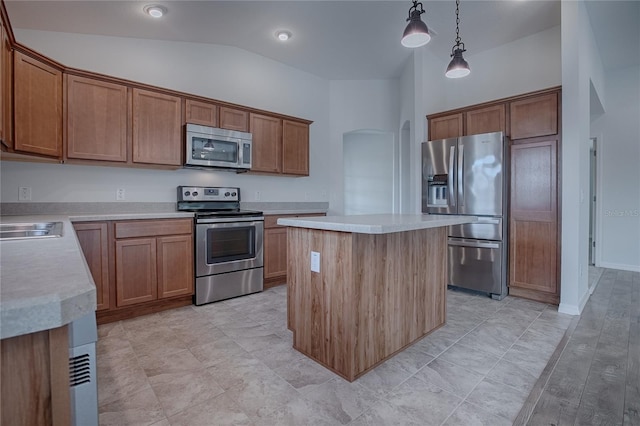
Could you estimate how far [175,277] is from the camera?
3.17 m

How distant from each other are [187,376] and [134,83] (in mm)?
2710

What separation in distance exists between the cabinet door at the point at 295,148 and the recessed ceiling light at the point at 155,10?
5.69 ft

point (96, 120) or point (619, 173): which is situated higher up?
point (96, 120)

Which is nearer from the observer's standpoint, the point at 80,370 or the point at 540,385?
the point at 80,370

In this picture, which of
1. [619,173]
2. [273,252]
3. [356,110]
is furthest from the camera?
[356,110]

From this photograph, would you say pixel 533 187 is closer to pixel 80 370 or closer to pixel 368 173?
pixel 368 173

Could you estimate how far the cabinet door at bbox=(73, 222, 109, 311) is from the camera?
2676 mm

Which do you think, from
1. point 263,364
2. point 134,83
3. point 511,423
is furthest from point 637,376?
point 134,83

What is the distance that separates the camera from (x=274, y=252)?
3.96 meters

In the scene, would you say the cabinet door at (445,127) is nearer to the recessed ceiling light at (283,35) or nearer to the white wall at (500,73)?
the white wall at (500,73)

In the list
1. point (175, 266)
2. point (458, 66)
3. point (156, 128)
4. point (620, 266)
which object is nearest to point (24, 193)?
point (156, 128)

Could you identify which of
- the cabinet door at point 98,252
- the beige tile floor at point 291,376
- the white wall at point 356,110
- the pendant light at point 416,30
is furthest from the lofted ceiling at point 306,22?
the beige tile floor at point 291,376

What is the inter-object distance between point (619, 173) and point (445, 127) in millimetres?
3152

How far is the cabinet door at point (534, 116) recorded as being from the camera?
10.5 ft
